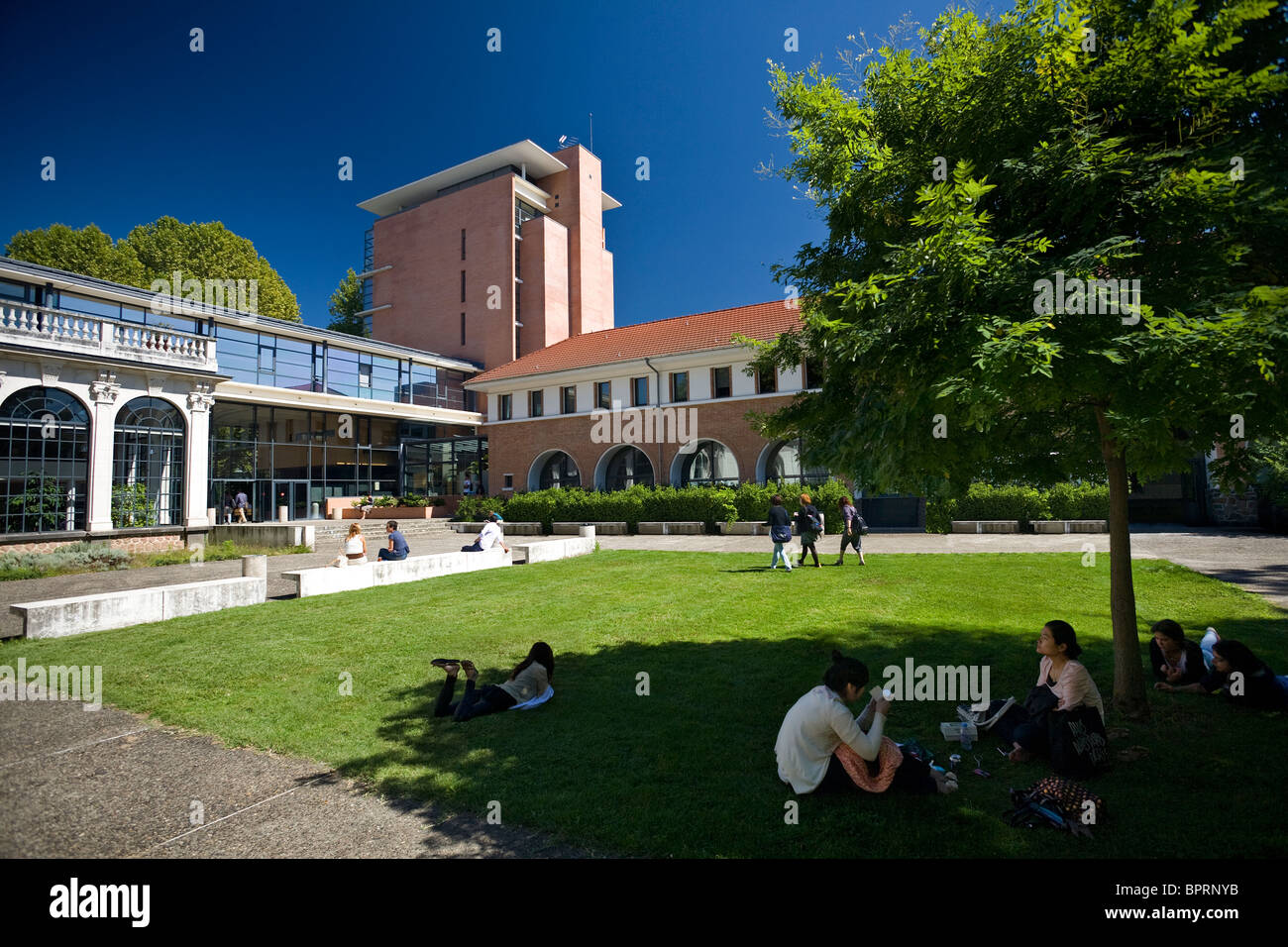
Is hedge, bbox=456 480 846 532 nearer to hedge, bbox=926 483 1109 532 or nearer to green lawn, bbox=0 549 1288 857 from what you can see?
hedge, bbox=926 483 1109 532

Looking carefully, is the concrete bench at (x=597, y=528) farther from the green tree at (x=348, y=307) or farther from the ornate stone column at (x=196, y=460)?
the green tree at (x=348, y=307)

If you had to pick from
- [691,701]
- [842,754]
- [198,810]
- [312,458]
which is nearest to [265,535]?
[312,458]

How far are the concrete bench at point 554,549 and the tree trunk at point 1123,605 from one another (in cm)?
1386

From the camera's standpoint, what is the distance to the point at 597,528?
28484mm

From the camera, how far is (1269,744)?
4668 mm

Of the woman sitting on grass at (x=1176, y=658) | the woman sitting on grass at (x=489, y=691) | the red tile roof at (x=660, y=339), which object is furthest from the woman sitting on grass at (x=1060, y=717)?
the red tile roof at (x=660, y=339)

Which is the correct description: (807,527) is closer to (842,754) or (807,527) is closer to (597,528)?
(842,754)

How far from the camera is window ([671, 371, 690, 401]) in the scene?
1296 inches

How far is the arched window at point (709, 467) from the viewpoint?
3175 cm

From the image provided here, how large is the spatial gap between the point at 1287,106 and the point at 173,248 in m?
52.9
